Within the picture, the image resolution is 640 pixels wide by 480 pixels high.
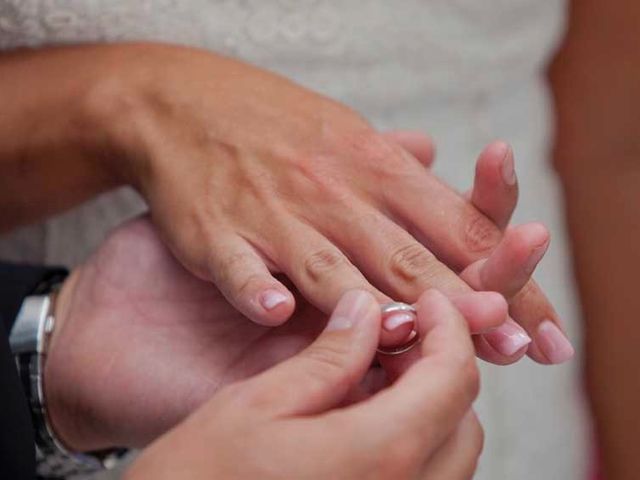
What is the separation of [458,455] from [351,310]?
10 centimetres

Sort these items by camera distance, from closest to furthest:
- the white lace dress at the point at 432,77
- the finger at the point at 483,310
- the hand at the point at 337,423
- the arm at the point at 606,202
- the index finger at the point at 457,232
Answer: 1. the hand at the point at 337,423
2. the finger at the point at 483,310
3. the index finger at the point at 457,232
4. the white lace dress at the point at 432,77
5. the arm at the point at 606,202

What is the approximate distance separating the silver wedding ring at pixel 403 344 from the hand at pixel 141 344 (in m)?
0.11

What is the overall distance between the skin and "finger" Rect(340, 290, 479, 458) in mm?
100

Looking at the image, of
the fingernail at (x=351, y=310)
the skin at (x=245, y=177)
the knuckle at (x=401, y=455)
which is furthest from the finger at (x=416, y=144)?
the knuckle at (x=401, y=455)

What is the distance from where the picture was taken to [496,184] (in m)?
0.70

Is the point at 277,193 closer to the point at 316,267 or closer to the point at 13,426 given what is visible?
the point at 316,267

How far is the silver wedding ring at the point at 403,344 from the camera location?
60cm

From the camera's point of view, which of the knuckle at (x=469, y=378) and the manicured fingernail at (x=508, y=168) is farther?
the manicured fingernail at (x=508, y=168)

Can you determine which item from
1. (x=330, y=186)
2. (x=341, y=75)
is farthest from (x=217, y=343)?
(x=341, y=75)

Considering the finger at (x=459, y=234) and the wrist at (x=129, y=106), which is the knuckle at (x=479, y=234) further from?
Answer: the wrist at (x=129, y=106)

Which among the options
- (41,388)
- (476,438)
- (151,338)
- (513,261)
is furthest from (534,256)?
(41,388)

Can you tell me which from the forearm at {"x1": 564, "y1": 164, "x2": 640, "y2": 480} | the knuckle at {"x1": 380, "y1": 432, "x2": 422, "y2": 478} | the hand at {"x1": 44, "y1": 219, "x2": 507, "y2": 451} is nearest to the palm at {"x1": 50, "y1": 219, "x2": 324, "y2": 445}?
the hand at {"x1": 44, "y1": 219, "x2": 507, "y2": 451}

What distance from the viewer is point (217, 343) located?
0.75 m

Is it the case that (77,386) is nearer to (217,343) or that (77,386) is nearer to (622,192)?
(217,343)
